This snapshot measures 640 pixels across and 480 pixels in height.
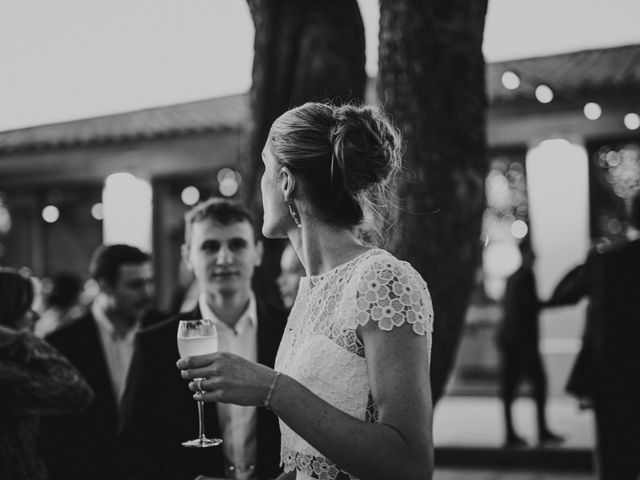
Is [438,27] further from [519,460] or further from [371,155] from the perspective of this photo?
[519,460]

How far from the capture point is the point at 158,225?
15.7 metres

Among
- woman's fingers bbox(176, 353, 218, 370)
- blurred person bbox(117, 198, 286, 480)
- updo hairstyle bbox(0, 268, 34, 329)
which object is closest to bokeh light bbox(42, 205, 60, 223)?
updo hairstyle bbox(0, 268, 34, 329)

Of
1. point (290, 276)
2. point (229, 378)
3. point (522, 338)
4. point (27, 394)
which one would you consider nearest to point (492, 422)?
point (522, 338)

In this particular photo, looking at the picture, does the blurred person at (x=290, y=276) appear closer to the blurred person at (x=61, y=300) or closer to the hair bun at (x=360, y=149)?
the hair bun at (x=360, y=149)

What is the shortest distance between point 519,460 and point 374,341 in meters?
6.95

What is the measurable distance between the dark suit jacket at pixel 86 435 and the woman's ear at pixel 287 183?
224cm

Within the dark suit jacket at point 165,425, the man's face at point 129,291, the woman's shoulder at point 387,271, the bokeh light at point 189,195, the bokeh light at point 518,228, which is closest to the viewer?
the woman's shoulder at point 387,271

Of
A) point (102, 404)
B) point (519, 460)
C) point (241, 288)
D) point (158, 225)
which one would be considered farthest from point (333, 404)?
point (158, 225)

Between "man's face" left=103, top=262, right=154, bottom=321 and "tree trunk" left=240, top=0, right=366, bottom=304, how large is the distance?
0.74m

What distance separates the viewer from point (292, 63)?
5.74 metres

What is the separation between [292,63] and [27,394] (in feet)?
10.4

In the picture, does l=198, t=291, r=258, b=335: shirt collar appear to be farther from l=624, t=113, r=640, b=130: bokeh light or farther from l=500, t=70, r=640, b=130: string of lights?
l=624, t=113, r=640, b=130: bokeh light

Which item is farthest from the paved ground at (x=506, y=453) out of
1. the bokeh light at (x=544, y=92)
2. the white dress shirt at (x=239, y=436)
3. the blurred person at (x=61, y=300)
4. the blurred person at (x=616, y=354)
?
the white dress shirt at (x=239, y=436)

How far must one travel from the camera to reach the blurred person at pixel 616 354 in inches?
213
